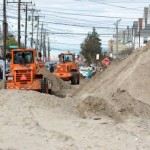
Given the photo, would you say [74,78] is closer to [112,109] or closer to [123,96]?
[123,96]

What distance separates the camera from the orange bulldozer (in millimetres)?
44031

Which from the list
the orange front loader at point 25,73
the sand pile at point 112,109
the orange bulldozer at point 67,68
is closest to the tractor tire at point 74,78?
the orange bulldozer at point 67,68

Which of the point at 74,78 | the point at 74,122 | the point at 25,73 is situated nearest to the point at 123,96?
the point at 74,122

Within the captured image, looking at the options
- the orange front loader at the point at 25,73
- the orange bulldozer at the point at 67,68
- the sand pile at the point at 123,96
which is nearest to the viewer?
the sand pile at the point at 123,96

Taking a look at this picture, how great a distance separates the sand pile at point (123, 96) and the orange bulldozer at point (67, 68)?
11.7m

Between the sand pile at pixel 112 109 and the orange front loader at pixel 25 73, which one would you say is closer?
the sand pile at pixel 112 109

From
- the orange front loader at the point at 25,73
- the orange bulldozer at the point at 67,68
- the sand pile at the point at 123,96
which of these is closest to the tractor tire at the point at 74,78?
the orange bulldozer at the point at 67,68

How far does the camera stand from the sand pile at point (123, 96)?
17109mm

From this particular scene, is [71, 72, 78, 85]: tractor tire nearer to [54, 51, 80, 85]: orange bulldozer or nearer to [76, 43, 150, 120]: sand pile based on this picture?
[54, 51, 80, 85]: orange bulldozer

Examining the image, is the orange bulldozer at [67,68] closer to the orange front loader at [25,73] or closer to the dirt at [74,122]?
the orange front loader at [25,73]

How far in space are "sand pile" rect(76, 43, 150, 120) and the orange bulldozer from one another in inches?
462

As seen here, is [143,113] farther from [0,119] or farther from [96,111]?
[0,119]

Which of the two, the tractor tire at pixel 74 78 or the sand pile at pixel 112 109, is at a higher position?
the sand pile at pixel 112 109

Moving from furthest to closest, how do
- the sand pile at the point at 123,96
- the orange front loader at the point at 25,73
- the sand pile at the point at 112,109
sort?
the orange front loader at the point at 25,73 → the sand pile at the point at 123,96 → the sand pile at the point at 112,109
